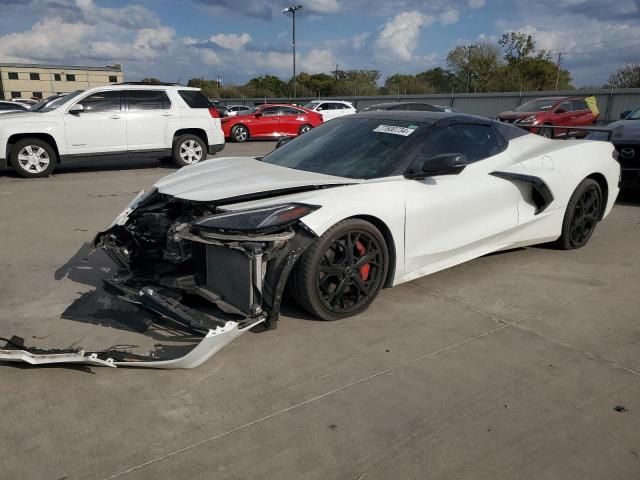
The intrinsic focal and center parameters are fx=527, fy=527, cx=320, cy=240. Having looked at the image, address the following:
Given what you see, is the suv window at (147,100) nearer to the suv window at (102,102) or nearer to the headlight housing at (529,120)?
the suv window at (102,102)

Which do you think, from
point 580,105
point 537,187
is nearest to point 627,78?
point 580,105

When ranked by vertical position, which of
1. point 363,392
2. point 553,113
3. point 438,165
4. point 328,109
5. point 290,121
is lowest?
point 363,392

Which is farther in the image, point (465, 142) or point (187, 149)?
point (187, 149)

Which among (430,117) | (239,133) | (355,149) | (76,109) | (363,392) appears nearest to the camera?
Answer: (363,392)

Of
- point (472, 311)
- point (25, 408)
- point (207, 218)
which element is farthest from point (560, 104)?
point (25, 408)

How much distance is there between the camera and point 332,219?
334 cm

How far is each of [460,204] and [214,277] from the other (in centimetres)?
→ 198

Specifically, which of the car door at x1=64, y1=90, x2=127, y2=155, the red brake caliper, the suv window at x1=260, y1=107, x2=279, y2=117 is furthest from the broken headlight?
the suv window at x1=260, y1=107, x2=279, y2=117

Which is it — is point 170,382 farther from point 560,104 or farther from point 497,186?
point 560,104

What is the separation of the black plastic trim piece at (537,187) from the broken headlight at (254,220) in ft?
6.55

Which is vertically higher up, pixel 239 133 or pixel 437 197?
pixel 239 133

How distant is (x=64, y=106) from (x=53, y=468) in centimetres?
914

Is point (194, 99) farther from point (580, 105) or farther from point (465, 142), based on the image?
point (580, 105)

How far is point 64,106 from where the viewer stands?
985cm
